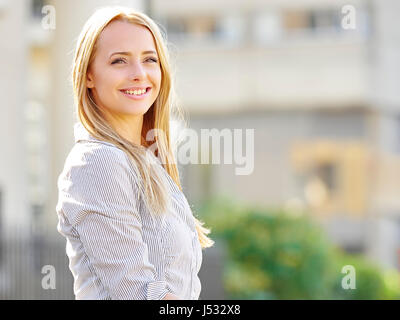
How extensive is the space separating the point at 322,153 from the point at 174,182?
23.3 meters

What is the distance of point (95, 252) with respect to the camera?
1.80 meters

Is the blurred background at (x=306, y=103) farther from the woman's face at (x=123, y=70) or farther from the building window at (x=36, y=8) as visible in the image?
the woman's face at (x=123, y=70)

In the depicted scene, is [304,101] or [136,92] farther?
[304,101]

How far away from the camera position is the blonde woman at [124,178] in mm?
1800

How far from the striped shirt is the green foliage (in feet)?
27.4

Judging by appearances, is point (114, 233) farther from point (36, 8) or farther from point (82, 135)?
point (36, 8)

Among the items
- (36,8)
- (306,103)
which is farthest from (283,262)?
(306,103)

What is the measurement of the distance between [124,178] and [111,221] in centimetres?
9

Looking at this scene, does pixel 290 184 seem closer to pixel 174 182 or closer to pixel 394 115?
pixel 394 115

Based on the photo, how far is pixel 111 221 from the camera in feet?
5.85

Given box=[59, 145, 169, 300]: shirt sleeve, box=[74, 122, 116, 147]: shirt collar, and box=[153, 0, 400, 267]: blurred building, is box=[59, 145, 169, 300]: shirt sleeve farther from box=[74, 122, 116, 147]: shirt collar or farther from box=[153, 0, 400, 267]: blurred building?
box=[153, 0, 400, 267]: blurred building

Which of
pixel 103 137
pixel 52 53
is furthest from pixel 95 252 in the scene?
pixel 52 53

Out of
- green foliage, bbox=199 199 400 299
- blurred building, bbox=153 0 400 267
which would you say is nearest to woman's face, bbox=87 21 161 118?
green foliage, bbox=199 199 400 299

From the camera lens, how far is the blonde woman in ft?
5.90
